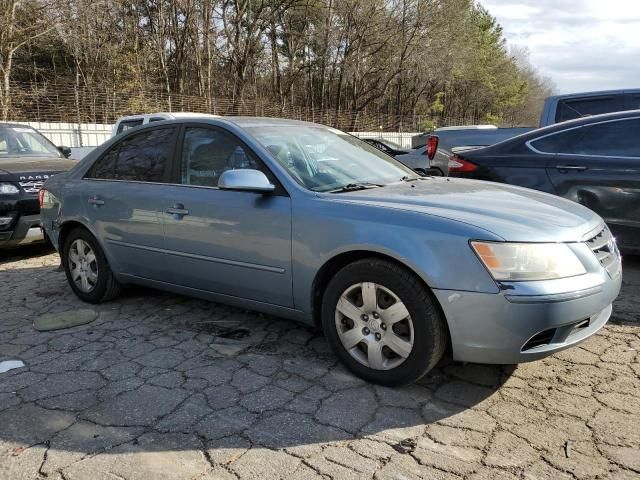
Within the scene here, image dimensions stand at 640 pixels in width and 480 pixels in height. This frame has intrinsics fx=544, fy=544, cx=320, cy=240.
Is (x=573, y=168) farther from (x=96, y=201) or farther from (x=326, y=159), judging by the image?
(x=96, y=201)

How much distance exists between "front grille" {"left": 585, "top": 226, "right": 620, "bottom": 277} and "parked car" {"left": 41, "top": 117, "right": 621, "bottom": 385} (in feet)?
0.04

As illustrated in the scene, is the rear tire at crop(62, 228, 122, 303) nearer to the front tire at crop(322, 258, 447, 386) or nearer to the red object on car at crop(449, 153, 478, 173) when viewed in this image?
the front tire at crop(322, 258, 447, 386)

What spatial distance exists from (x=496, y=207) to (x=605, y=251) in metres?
0.71

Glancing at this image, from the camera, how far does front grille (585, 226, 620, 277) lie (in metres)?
2.98

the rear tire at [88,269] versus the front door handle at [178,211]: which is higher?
the front door handle at [178,211]

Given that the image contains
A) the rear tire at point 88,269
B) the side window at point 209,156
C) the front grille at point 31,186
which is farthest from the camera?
the front grille at point 31,186

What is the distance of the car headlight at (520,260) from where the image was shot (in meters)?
2.62

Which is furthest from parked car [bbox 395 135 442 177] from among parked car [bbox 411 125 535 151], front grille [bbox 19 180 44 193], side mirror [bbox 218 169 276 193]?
side mirror [bbox 218 169 276 193]

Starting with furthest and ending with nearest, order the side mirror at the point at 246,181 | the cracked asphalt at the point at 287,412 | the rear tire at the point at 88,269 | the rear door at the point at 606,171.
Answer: the rear door at the point at 606,171 → the rear tire at the point at 88,269 → the side mirror at the point at 246,181 → the cracked asphalt at the point at 287,412

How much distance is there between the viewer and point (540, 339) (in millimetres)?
2691

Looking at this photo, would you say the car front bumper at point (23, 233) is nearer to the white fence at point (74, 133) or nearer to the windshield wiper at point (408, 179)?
the windshield wiper at point (408, 179)

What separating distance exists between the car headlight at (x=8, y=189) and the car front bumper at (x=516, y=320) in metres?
5.50

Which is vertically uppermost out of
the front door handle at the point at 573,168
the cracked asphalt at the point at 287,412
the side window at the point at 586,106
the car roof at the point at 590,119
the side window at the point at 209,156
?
the side window at the point at 586,106

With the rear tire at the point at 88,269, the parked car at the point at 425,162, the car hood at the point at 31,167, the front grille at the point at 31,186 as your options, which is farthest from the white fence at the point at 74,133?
the rear tire at the point at 88,269
